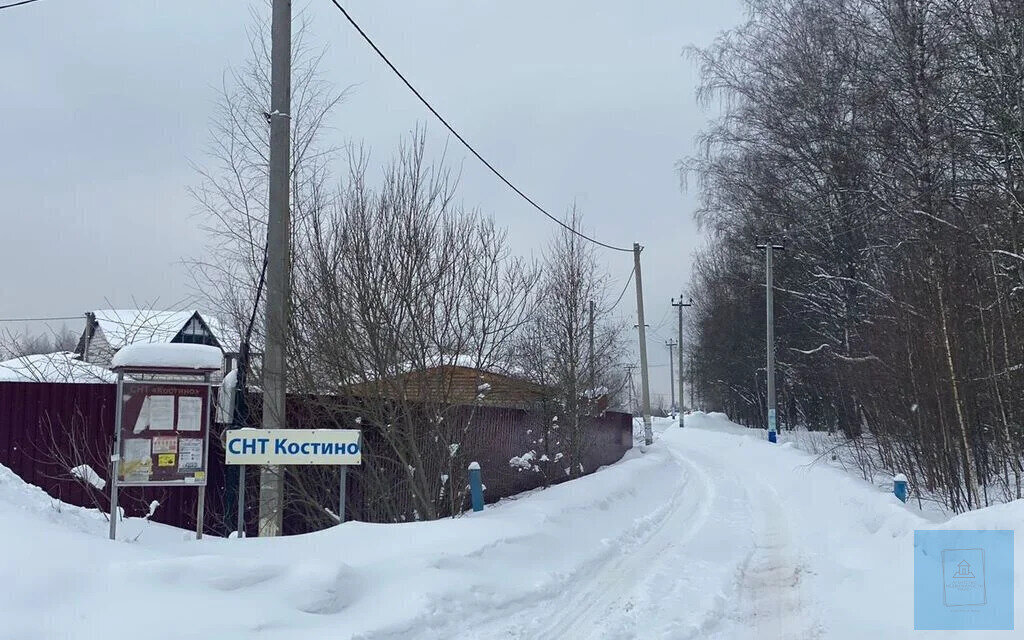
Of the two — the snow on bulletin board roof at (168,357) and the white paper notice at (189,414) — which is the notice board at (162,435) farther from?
the snow on bulletin board roof at (168,357)

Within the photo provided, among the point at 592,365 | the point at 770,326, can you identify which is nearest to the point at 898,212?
the point at 592,365

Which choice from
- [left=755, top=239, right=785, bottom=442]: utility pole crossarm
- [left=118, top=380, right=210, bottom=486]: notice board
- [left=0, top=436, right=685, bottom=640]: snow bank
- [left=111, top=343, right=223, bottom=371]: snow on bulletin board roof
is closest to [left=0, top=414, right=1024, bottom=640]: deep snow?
[left=0, top=436, right=685, bottom=640]: snow bank

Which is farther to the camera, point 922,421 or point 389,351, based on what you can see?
point 922,421

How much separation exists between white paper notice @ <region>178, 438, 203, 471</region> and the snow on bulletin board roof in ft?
Result: 2.34

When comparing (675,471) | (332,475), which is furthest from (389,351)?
(675,471)

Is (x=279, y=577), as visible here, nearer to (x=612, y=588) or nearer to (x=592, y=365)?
(x=612, y=588)

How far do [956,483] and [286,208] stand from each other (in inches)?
350

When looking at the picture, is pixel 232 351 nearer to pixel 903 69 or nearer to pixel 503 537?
pixel 503 537

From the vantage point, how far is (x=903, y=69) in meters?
20.8

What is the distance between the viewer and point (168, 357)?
317 inches

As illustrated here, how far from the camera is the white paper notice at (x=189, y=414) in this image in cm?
829

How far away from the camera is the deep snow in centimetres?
566

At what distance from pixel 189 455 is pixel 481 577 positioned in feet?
9.52

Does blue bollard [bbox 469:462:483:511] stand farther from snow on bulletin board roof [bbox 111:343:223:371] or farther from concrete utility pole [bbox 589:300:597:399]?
concrete utility pole [bbox 589:300:597:399]
